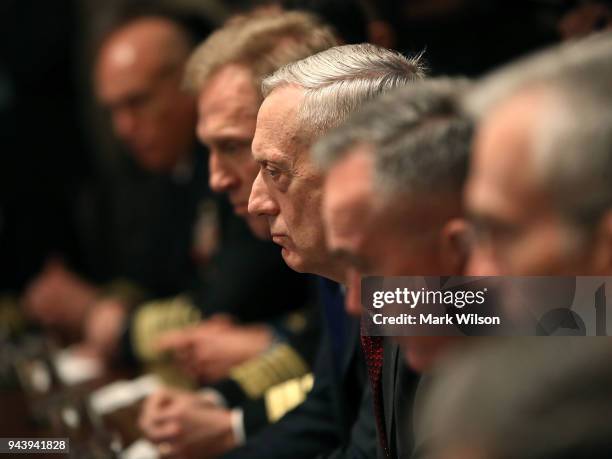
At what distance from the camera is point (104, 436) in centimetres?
179

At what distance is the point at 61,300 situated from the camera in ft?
9.71

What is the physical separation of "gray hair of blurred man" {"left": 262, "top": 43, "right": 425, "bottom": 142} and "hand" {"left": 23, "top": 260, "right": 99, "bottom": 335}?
6.07ft

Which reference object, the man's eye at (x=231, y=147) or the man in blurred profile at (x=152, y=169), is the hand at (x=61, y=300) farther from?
the man's eye at (x=231, y=147)

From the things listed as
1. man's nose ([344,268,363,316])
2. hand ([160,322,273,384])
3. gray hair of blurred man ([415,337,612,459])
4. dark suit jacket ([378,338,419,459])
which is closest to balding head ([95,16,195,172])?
hand ([160,322,273,384])

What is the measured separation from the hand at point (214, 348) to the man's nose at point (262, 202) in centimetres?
96

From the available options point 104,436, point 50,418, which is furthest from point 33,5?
point 104,436

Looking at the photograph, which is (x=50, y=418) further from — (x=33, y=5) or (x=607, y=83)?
(x=33, y=5)

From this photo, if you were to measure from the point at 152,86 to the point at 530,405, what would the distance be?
2318mm

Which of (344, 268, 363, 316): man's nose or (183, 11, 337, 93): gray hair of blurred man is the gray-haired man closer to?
(344, 268, 363, 316): man's nose

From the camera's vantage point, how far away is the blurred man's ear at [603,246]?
2.51 feet

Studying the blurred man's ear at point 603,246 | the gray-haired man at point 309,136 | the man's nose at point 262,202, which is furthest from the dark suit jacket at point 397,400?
the blurred man's ear at point 603,246

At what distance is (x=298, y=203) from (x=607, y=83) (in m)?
0.58

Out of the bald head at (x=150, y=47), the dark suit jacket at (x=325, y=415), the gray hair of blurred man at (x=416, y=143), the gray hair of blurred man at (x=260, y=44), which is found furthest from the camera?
the bald head at (x=150, y=47)

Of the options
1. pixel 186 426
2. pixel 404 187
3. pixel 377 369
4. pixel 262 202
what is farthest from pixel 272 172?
pixel 186 426
